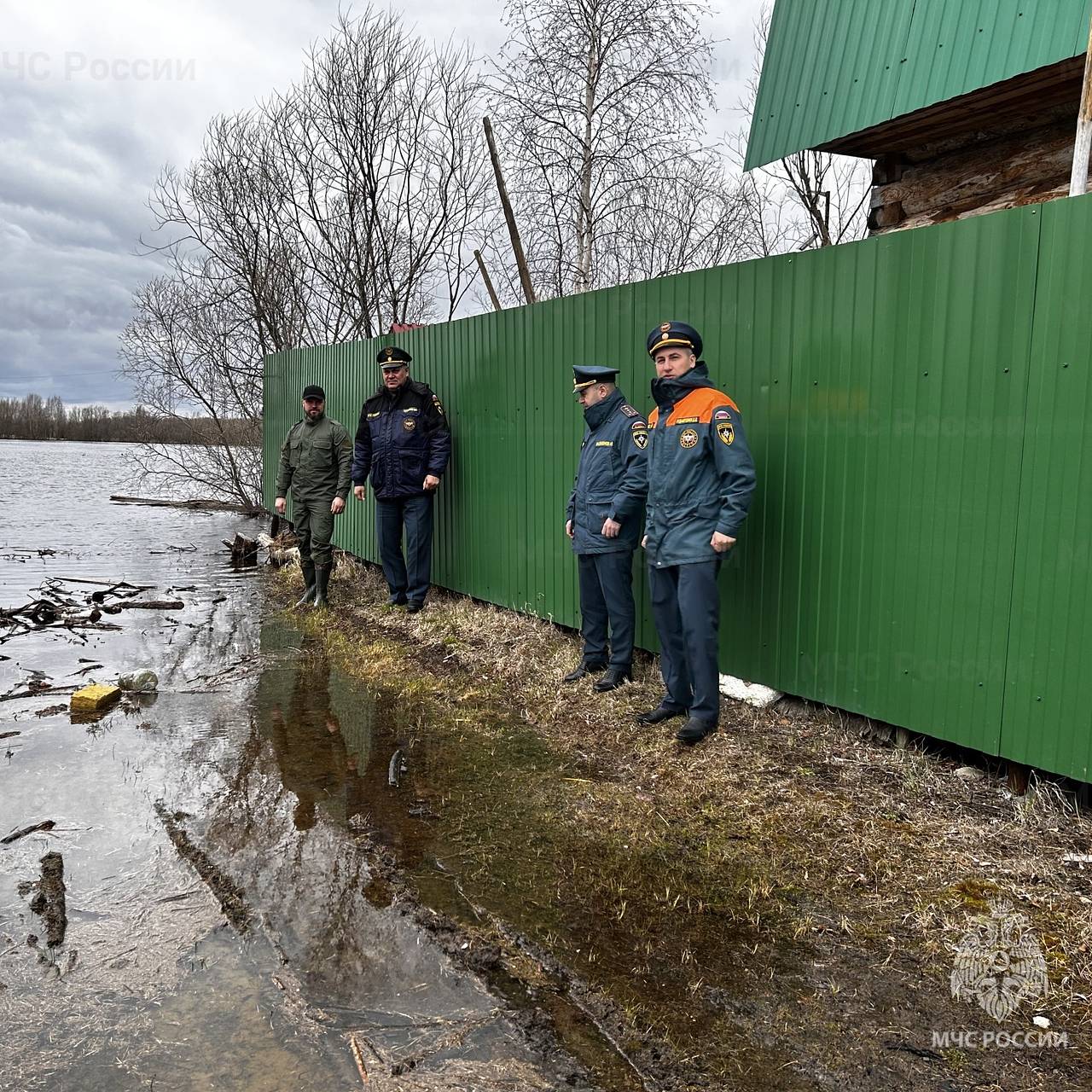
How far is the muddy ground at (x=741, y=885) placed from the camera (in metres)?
2.19

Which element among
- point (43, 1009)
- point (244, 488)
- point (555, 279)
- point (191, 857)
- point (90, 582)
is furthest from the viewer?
point (244, 488)

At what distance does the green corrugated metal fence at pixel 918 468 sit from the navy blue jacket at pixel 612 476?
0.37 metres

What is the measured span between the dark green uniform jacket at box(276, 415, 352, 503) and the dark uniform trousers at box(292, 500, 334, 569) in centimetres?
4

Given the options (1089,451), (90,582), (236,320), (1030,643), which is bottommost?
(90,582)

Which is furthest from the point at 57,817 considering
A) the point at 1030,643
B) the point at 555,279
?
the point at 555,279

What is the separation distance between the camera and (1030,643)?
3369 millimetres

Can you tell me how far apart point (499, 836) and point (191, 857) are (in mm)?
1088

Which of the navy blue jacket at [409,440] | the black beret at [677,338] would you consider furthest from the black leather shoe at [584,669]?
the navy blue jacket at [409,440]

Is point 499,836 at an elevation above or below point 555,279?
below

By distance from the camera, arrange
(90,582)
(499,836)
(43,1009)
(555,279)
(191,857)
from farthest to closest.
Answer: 1. (555,279)
2. (90,582)
3. (499,836)
4. (191,857)
5. (43,1009)

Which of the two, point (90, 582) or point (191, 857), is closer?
point (191, 857)

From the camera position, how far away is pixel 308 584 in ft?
26.5

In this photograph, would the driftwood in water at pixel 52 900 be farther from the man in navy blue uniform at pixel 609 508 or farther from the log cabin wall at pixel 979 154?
the log cabin wall at pixel 979 154

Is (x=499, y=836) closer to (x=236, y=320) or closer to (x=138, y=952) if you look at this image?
(x=138, y=952)
